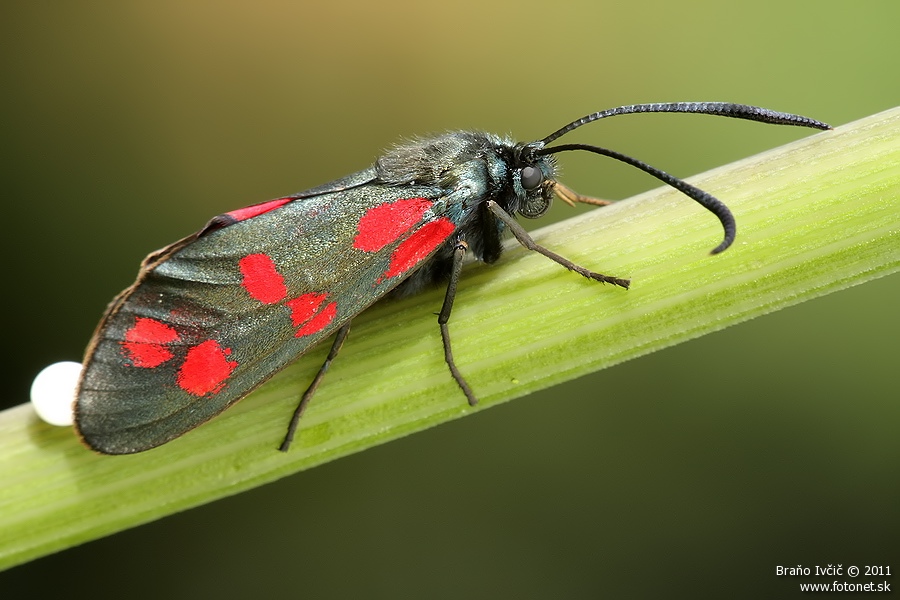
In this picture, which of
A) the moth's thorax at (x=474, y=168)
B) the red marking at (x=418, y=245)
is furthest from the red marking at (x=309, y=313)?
the moth's thorax at (x=474, y=168)

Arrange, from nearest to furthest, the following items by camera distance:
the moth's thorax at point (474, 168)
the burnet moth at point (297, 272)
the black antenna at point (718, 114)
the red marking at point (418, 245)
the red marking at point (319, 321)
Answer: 1. the black antenna at point (718, 114)
2. the burnet moth at point (297, 272)
3. the red marking at point (319, 321)
4. the red marking at point (418, 245)
5. the moth's thorax at point (474, 168)

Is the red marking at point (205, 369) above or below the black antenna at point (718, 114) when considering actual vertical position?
below

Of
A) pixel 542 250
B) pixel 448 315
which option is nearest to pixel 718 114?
pixel 542 250

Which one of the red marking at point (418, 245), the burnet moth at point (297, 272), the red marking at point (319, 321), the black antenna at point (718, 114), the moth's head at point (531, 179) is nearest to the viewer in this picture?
the black antenna at point (718, 114)

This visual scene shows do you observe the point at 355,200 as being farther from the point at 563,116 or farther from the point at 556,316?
the point at 563,116

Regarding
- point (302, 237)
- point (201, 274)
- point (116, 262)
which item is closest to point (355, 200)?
point (302, 237)

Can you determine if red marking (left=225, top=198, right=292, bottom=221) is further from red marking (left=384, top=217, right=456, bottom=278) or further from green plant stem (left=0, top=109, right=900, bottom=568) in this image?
green plant stem (left=0, top=109, right=900, bottom=568)

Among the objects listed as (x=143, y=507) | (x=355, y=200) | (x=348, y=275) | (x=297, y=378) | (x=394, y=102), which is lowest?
(x=143, y=507)

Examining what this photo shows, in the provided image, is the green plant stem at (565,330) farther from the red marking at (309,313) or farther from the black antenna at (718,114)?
the red marking at (309,313)
